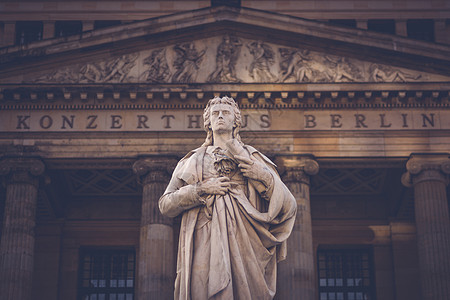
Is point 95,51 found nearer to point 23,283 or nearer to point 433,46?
point 23,283

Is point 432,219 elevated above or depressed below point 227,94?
below

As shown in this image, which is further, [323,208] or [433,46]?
[323,208]

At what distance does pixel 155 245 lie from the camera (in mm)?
32875

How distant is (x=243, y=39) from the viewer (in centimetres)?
3662

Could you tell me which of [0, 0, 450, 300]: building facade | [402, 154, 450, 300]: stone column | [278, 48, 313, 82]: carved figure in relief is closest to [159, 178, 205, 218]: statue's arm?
[0, 0, 450, 300]: building facade

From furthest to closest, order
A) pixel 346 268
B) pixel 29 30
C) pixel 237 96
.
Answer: pixel 29 30 < pixel 346 268 < pixel 237 96

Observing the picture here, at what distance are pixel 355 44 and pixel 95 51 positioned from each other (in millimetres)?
9791

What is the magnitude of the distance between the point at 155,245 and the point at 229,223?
949 inches

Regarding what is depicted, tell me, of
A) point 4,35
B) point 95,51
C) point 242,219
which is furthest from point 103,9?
point 242,219

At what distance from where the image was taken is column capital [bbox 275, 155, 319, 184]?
34344 millimetres

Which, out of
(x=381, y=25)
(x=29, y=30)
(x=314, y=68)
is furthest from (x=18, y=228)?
(x=381, y=25)

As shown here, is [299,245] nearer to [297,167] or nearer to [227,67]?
[297,167]

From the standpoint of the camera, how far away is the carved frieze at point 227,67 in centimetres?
3581

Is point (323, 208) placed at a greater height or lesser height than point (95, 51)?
lesser
